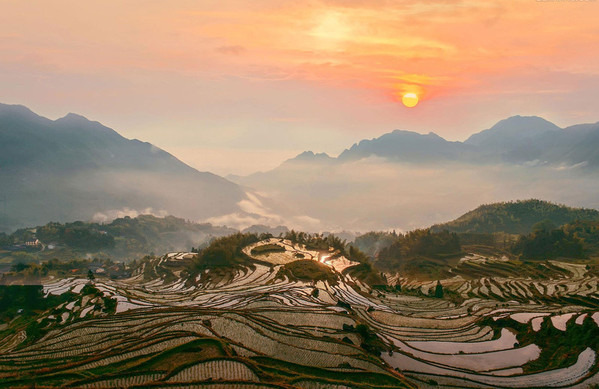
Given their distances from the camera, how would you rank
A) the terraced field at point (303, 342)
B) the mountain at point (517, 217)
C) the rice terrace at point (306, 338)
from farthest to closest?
the mountain at point (517, 217)
the rice terrace at point (306, 338)
the terraced field at point (303, 342)

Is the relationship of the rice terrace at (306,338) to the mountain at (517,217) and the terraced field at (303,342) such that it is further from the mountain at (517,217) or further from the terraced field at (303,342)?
the mountain at (517,217)

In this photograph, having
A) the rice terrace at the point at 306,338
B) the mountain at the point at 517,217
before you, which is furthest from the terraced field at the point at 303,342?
the mountain at the point at 517,217

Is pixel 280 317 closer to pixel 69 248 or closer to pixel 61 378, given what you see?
pixel 61 378

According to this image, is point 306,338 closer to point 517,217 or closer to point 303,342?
point 303,342

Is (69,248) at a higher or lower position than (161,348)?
lower

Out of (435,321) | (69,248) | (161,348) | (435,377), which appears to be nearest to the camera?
(161,348)

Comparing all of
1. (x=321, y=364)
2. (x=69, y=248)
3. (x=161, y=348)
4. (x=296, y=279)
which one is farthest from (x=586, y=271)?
(x=69, y=248)
